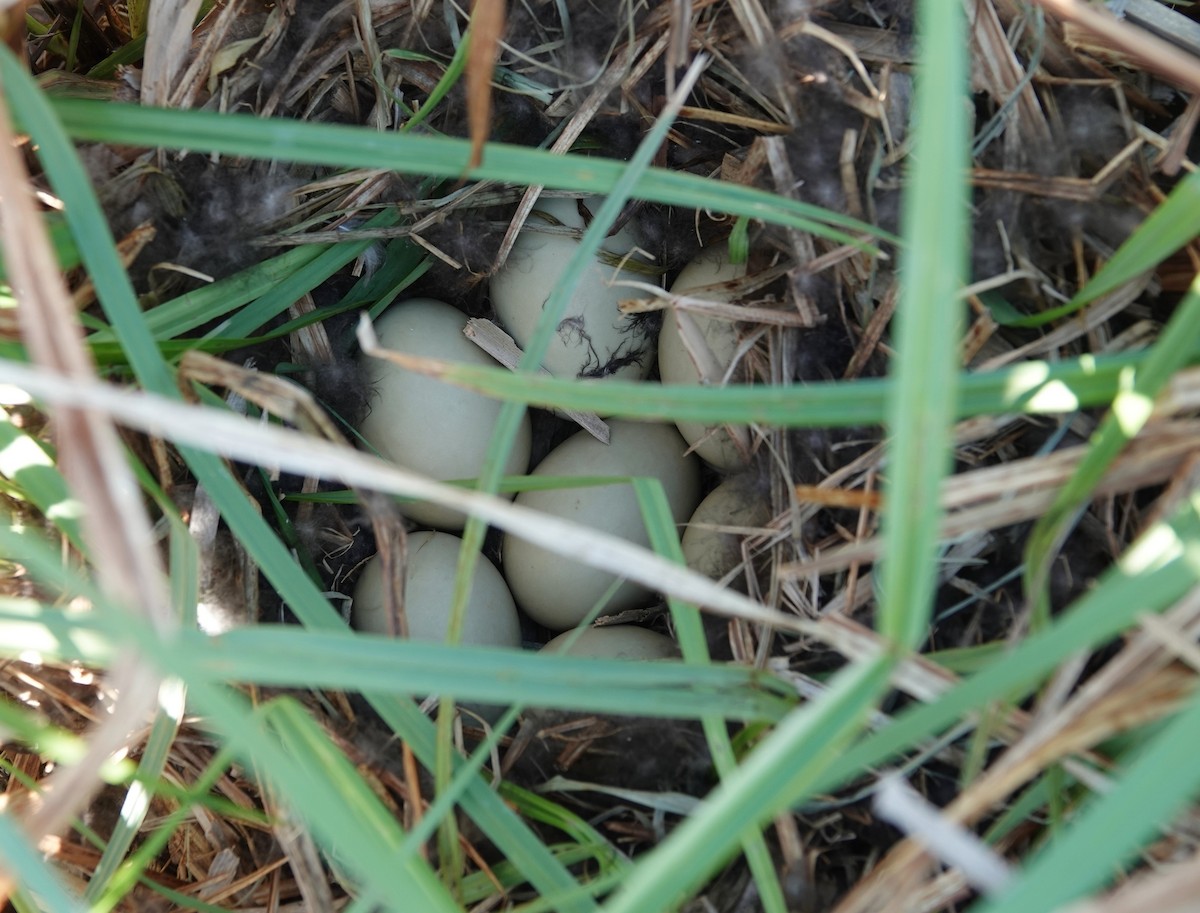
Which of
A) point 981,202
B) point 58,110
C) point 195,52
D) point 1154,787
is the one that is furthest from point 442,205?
point 1154,787

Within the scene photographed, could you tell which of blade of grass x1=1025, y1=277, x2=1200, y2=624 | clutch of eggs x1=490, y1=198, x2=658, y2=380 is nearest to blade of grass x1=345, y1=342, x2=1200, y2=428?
blade of grass x1=1025, y1=277, x2=1200, y2=624

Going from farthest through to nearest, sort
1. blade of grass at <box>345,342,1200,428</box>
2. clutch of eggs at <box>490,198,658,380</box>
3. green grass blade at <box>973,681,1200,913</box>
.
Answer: clutch of eggs at <box>490,198,658,380</box>, blade of grass at <box>345,342,1200,428</box>, green grass blade at <box>973,681,1200,913</box>

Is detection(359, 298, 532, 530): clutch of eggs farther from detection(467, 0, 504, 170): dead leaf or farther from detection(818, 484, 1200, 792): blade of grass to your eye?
detection(818, 484, 1200, 792): blade of grass

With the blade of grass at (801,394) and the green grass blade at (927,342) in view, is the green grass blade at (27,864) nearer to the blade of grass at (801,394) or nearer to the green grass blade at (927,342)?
the blade of grass at (801,394)

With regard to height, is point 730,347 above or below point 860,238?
below

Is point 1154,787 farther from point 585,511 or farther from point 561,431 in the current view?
point 561,431

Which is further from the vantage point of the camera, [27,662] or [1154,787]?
[27,662]

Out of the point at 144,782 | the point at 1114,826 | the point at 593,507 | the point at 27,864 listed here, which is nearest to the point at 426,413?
the point at 593,507
